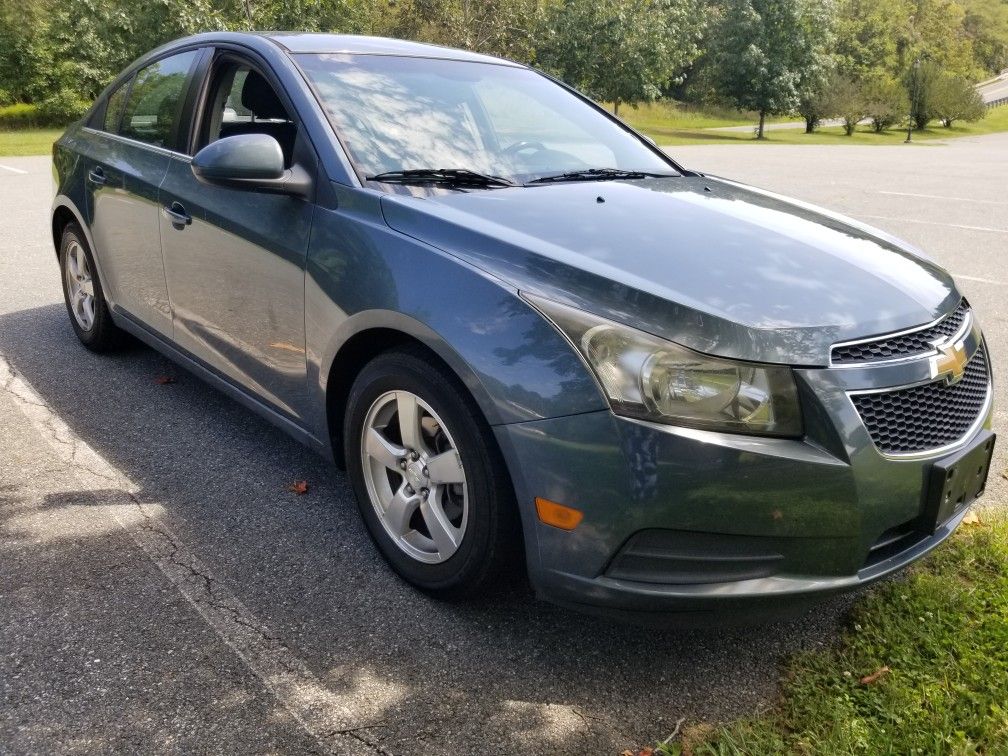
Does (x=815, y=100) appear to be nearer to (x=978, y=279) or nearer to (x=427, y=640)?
(x=978, y=279)

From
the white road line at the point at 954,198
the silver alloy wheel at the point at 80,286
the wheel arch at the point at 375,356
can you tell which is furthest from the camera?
the white road line at the point at 954,198

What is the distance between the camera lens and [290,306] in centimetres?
303

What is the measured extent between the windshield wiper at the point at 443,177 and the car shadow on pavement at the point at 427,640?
1258 mm

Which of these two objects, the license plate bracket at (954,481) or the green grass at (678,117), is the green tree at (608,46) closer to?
the green grass at (678,117)

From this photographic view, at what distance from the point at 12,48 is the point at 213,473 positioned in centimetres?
3681

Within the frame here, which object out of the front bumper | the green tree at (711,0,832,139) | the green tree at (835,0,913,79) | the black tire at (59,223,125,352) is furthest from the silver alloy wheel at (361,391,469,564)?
the green tree at (835,0,913,79)

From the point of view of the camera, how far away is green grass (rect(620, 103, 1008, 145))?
129 feet

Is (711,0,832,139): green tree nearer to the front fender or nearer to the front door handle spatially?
the front door handle

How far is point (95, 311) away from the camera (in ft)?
15.8

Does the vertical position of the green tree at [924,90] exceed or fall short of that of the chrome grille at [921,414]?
Answer: it exceeds it

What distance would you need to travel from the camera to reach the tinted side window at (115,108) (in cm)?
457

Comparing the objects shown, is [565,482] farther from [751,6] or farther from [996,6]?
[996,6]

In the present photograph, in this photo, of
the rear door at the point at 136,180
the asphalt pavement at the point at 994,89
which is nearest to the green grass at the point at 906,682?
the rear door at the point at 136,180

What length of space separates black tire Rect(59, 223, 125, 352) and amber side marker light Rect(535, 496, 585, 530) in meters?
3.32
